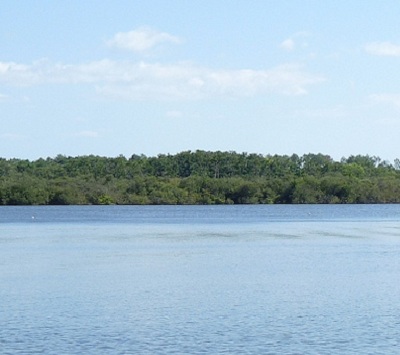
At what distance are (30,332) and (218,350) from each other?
15.6 ft

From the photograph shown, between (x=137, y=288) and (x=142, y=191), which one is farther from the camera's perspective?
(x=142, y=191)

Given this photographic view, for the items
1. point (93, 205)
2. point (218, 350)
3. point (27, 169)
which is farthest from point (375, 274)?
point (27, 169)

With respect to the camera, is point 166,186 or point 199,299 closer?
point 199,299

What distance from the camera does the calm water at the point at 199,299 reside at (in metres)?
20.3

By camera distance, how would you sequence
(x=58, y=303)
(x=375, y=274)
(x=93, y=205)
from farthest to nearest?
1. (x=93, y=205)
2. (x=375, y=274)
3. (x=58, y=303)

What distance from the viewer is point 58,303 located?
25719 mm

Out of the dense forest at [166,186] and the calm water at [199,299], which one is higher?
the dense forest at [166,186]

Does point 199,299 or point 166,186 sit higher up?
point 166,186

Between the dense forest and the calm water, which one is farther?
the dense forest

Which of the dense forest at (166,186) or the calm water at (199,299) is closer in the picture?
the calm water at (199,299)

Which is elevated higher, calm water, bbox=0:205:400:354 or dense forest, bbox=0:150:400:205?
dense forest, bbox=0:150:400:205

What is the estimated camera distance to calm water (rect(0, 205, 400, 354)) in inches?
799

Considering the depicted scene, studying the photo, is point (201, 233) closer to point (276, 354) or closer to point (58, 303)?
point (58, 303)

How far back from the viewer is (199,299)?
A: 26.9 m
